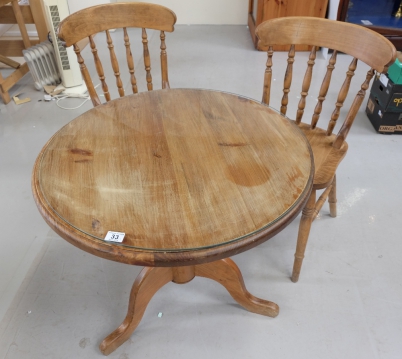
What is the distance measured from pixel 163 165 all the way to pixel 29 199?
4.15ft

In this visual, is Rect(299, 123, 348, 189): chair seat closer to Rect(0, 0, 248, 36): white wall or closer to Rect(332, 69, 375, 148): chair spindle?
Rect(332, 69, 375, 148): chair spindle

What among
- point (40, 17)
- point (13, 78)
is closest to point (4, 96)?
point (13, 78)

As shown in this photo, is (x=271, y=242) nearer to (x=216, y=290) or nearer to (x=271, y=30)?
(x=216, y=290)

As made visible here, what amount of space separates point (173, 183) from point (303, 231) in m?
0.69

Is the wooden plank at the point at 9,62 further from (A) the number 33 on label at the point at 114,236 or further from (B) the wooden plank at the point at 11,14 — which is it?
(A) the number 33 on label at the point at 114,236

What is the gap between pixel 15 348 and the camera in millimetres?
1371

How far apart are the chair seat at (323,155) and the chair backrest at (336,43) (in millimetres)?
32

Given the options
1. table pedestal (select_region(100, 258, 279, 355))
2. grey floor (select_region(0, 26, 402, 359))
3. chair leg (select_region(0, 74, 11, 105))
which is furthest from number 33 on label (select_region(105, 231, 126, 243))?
chair leg (select_region(0, 74, 11, 105))

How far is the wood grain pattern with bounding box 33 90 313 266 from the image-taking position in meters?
0.85

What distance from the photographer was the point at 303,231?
1442mm

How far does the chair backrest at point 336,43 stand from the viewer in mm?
1333

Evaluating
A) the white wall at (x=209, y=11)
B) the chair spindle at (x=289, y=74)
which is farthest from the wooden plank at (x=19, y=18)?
the chair spindle at (x=289, y=74)

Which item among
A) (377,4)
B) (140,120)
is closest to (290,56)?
(140,120)

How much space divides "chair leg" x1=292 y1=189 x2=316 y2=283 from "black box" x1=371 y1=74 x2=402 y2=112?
4.33 ft
